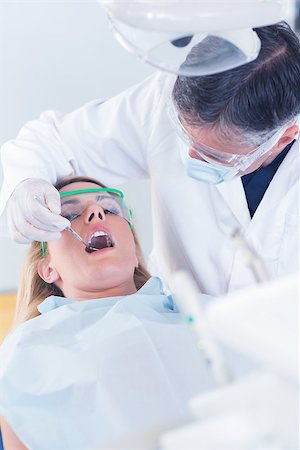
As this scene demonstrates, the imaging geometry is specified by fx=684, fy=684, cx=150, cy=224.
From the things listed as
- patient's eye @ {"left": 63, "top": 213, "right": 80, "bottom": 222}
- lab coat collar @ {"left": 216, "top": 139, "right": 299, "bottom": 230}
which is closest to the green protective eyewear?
patient's eye @ {"left": 63, "top": 213, "right": 80, "bottom": 222}

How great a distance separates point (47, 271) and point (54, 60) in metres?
1.18

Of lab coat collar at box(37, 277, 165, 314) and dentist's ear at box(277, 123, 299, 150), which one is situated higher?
dentist's ear at box(277, 123, 299, 150)

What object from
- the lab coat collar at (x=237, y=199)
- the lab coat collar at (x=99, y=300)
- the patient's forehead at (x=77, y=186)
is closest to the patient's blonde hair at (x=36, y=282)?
the patient's forehead at (x=77, y=186)

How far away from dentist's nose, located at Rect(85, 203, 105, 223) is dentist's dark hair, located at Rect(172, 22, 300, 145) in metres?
0.54

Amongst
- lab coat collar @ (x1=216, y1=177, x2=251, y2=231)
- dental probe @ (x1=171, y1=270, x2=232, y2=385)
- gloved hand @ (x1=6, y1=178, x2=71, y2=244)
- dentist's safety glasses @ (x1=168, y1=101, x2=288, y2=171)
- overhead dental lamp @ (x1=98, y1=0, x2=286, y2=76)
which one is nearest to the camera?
dental probe @ (x1=171, y1=270, x2=232, y2=385)

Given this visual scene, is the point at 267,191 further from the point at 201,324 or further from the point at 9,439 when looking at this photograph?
the point at 201,324

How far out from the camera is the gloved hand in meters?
1.67

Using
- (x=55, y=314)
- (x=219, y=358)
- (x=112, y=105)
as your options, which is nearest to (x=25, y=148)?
(x=112, y=105)

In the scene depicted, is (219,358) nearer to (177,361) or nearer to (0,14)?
(177,361)

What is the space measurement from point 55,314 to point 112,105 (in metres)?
0.62

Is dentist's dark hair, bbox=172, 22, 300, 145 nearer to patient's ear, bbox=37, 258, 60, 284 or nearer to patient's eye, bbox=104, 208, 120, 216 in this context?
patient's eye, bbox=104, 208, 120, 216

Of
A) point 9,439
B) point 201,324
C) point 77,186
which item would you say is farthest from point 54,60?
point 201,324

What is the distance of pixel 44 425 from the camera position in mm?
1472

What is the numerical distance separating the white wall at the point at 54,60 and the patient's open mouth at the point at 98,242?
114 centimetres
